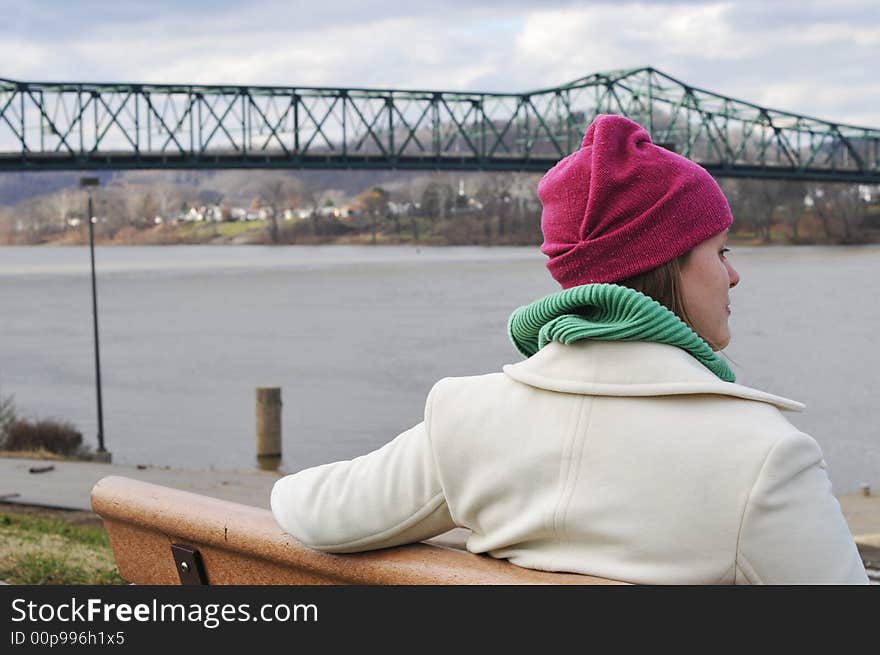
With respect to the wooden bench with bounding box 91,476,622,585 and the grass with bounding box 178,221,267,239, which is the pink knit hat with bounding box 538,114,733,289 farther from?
the grass with bounding box 178,221,267,239

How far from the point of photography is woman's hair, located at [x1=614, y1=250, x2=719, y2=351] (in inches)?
74.9

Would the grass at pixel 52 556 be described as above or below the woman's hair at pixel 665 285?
below

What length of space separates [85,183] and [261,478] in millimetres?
5733

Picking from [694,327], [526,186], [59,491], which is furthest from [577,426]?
[526,186]

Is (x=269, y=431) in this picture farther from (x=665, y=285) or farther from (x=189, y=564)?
(x=665, y=285)

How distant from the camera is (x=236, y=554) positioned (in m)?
2.32

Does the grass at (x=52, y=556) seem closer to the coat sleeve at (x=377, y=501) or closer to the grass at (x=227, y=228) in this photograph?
the coat sleeve at (x=377, y=501)

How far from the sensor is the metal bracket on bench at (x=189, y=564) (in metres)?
2.44

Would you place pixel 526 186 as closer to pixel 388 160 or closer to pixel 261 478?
pixel 388 160

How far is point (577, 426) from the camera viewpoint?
177 centimetres

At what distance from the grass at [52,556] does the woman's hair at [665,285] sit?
413 centimetres

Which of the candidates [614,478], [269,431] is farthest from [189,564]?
[269,431]

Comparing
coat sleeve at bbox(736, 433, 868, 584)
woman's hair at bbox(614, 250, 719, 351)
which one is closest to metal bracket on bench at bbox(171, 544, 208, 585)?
woman's hair at bbox(614, 250, 719, 351)

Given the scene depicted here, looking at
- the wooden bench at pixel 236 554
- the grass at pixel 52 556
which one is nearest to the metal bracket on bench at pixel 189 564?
the wooden bench at pixel 236 554
